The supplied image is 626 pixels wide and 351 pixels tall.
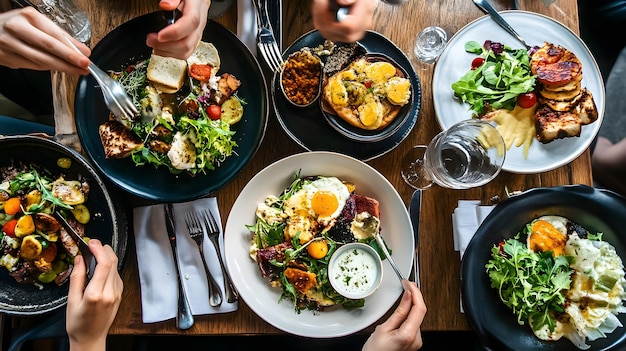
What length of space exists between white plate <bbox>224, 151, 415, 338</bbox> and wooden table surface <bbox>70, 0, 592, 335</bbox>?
92 millimetres

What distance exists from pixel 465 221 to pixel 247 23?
43.3 inches

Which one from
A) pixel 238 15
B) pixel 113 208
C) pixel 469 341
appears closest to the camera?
pixel 113 208

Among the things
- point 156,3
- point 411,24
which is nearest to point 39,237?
point 156,3

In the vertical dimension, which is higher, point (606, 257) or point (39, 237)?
point (39, 237)

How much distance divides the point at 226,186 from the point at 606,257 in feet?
4.58

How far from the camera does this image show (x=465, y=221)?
1.86 metres

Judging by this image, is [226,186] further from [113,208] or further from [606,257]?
[606,257]

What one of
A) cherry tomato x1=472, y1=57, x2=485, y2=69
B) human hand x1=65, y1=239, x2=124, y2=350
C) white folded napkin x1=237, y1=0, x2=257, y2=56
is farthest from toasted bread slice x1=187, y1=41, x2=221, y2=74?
cherry tomato x1=472, y1=57, x2=485, y2=69

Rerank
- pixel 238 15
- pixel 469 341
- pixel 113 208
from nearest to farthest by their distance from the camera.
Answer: pixel 113 208 < pixel 238 15 < pixel 469 341

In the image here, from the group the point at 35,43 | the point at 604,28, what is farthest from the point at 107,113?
the point at 604,28

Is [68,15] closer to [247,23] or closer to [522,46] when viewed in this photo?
[247,23]

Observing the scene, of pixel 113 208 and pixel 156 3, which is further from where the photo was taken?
pixel 156 3

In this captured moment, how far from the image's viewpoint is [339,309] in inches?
71.9

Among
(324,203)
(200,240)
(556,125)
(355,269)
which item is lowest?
(355,269)
